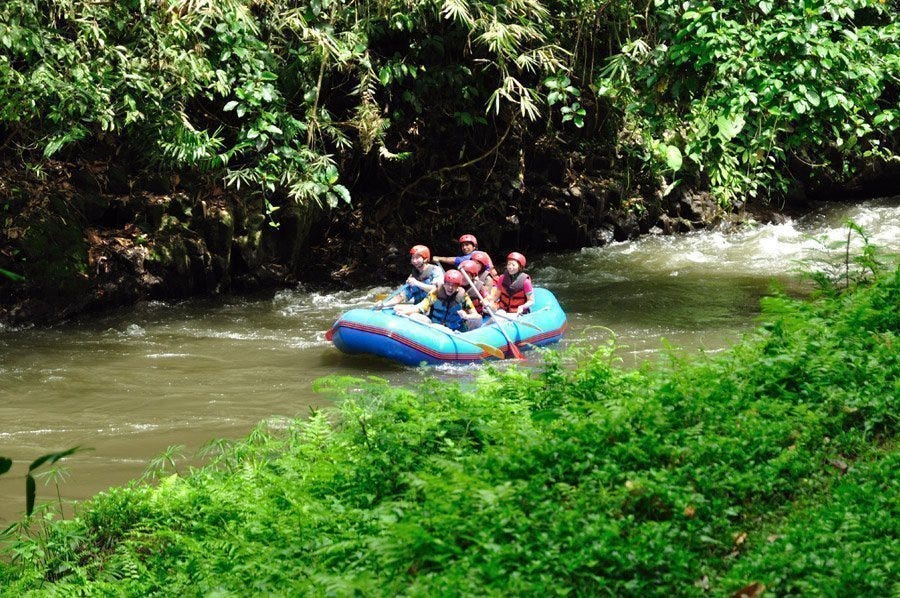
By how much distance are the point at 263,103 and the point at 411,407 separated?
661cm

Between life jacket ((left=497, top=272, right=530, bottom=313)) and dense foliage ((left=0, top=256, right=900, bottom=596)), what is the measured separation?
4.91 m


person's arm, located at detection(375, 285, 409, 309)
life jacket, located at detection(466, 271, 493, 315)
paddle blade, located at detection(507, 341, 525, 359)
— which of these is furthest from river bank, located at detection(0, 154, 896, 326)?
paddle blade, located at detection(507, 341, 525, 359)

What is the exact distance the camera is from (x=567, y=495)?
11.2ft

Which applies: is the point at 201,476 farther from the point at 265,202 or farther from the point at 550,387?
the point at 265,202

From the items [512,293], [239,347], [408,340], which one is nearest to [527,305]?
[512,293]

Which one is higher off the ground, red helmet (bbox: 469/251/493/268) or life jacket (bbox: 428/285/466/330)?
red helmet (bbox: 469/251/493/268)

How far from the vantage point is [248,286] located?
39.4ft

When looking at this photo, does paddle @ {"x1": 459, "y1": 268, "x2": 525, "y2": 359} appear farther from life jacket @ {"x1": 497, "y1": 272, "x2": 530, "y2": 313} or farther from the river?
life jacket @ {"x1": 497, "y1": 272, "x2": 530, "y2": 313}

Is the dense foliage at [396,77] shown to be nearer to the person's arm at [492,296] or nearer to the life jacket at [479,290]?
the life jacket at [479,290]

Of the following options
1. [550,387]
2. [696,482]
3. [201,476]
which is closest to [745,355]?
[550,387]

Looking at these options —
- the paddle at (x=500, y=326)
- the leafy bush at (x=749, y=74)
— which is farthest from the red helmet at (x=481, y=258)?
the leafy bush at (x=749, y=74)

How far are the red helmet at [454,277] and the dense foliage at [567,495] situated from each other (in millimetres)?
4096

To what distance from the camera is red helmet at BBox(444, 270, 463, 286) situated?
940 centimetres

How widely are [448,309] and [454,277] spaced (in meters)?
0.35
